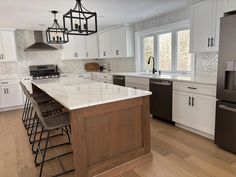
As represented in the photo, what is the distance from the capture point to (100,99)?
1856 mm

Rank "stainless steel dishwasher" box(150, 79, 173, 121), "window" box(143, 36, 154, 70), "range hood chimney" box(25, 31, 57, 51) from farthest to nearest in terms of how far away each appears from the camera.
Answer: "range hood chimney" box(25, 31, 57, 51) → "window" box(143, 36, 154, 70) → "stainless steel dishwasher" box(150, 79, 173, 121)

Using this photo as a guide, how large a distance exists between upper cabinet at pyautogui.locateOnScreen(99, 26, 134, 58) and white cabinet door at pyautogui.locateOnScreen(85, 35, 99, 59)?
49cm

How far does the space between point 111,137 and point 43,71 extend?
4.45 metres

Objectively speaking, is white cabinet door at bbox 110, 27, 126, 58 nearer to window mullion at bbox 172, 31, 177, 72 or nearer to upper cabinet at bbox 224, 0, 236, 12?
window mullion at bbox 172, 31, 177, 72

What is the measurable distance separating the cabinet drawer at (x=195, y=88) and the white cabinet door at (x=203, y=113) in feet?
0.22

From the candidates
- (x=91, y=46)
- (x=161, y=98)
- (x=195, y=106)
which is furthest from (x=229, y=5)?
(x=91, y=46)

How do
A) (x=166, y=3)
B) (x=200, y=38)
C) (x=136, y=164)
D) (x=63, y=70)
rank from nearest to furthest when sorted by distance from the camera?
(x=136, y=164), (x=200, y=38), (x=166, y=3), (x=63, y=70)

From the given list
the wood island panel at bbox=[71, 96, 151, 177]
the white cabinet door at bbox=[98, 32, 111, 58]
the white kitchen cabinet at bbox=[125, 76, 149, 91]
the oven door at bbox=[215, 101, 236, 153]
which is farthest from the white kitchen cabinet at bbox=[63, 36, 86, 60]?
the oven door at bbox=[215, 101, 236, 153]

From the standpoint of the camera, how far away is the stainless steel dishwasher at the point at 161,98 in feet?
10.9

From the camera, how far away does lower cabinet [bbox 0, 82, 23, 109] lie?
194 inches

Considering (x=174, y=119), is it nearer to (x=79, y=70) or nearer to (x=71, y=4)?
(x=71, y=4)

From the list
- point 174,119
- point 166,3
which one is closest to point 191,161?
point 174,119

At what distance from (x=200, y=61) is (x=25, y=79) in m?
4.65

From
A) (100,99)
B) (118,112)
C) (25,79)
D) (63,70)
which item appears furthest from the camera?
(63,70)
